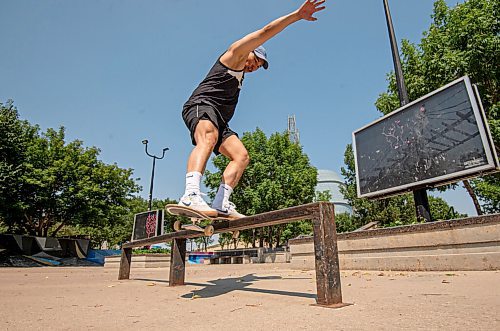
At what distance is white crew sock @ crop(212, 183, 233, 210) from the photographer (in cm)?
299

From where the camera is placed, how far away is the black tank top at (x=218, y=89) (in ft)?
10.1

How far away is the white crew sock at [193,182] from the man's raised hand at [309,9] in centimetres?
165

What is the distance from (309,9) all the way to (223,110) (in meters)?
1.25

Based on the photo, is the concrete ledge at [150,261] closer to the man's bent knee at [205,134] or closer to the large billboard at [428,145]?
the large billboard at [428,145]

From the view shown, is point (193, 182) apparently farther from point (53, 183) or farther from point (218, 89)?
point (53, 183)

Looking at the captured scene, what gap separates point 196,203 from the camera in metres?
2.63

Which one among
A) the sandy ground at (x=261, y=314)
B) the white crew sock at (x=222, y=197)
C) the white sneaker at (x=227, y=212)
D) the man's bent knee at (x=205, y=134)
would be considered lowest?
the sandy ground at (x=261, y=314)

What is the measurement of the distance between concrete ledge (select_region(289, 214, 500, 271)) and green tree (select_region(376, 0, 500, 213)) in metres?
9.21

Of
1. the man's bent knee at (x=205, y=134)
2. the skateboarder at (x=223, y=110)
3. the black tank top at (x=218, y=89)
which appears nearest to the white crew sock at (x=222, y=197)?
the skateboarder at (x=223, y=110)

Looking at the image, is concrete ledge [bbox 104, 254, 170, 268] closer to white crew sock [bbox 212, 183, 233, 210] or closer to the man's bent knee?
white crew sock [bbox 212, 183, 233, 210]

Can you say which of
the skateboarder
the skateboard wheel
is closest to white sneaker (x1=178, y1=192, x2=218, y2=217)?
the skateboarder

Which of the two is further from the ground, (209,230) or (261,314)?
(209,230)

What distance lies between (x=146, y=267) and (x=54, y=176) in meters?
10.3

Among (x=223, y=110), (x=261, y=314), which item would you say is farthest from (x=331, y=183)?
(x=261, y=314)
